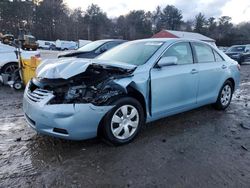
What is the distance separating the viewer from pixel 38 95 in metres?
3.35

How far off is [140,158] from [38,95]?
1.63m

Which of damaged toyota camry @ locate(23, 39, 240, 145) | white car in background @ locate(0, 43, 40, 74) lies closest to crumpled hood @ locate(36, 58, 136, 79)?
damaged toyota camry @ locate(23, 39, 240, 145)

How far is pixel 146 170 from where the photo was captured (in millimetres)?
2918

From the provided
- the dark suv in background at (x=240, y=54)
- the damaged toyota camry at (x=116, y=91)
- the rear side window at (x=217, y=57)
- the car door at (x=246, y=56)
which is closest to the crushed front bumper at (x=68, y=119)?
the damaged toyota camry at (x=116, y=91)

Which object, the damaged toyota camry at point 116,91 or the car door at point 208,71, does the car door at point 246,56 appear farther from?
the damaged toyota camry at point 116,91

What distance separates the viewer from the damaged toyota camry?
3.15m

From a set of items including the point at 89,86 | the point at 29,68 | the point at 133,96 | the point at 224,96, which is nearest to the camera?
the point at 89,86

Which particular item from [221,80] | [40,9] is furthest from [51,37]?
[221,80]

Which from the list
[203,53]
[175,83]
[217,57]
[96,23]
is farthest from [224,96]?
[96,23]

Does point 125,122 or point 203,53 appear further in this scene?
point 203,53

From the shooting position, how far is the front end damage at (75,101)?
3090 millimetres

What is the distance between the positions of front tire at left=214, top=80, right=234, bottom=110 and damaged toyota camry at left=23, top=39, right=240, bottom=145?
96 cm

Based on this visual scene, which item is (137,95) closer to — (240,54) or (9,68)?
(9,68)

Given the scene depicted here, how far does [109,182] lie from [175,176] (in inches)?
30.1
